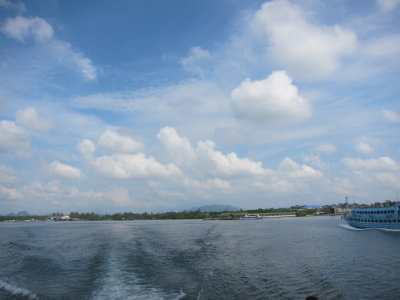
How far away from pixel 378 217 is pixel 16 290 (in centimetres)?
10525

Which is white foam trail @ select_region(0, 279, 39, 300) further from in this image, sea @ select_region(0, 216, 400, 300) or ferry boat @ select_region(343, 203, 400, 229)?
ferry boat @ select_region(343, 203, 400, 229)

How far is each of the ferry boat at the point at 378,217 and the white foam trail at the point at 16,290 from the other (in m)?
99.1

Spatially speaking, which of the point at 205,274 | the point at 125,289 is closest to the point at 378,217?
the point at 205,274

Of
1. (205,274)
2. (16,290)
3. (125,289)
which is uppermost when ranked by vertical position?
(16,290)

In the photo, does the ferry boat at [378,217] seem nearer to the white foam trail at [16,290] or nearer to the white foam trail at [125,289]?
the white foam trail at [125,289]

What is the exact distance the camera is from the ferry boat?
306 ft

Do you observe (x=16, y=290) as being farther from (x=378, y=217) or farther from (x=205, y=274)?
(x=378, y=217)

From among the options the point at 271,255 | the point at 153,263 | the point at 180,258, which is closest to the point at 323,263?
the point at 271,255

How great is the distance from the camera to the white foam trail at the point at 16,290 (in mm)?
32581

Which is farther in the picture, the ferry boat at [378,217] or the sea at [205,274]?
the ferry boat at [378,217]

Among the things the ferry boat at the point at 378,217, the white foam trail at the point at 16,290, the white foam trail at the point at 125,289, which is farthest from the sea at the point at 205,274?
the ferry boat at the point at 378,217

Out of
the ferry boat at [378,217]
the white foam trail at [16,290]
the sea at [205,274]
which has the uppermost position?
the ferry boat at [378,217]

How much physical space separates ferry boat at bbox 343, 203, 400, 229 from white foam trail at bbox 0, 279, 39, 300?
99.1 meters

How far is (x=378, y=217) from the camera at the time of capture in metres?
101
